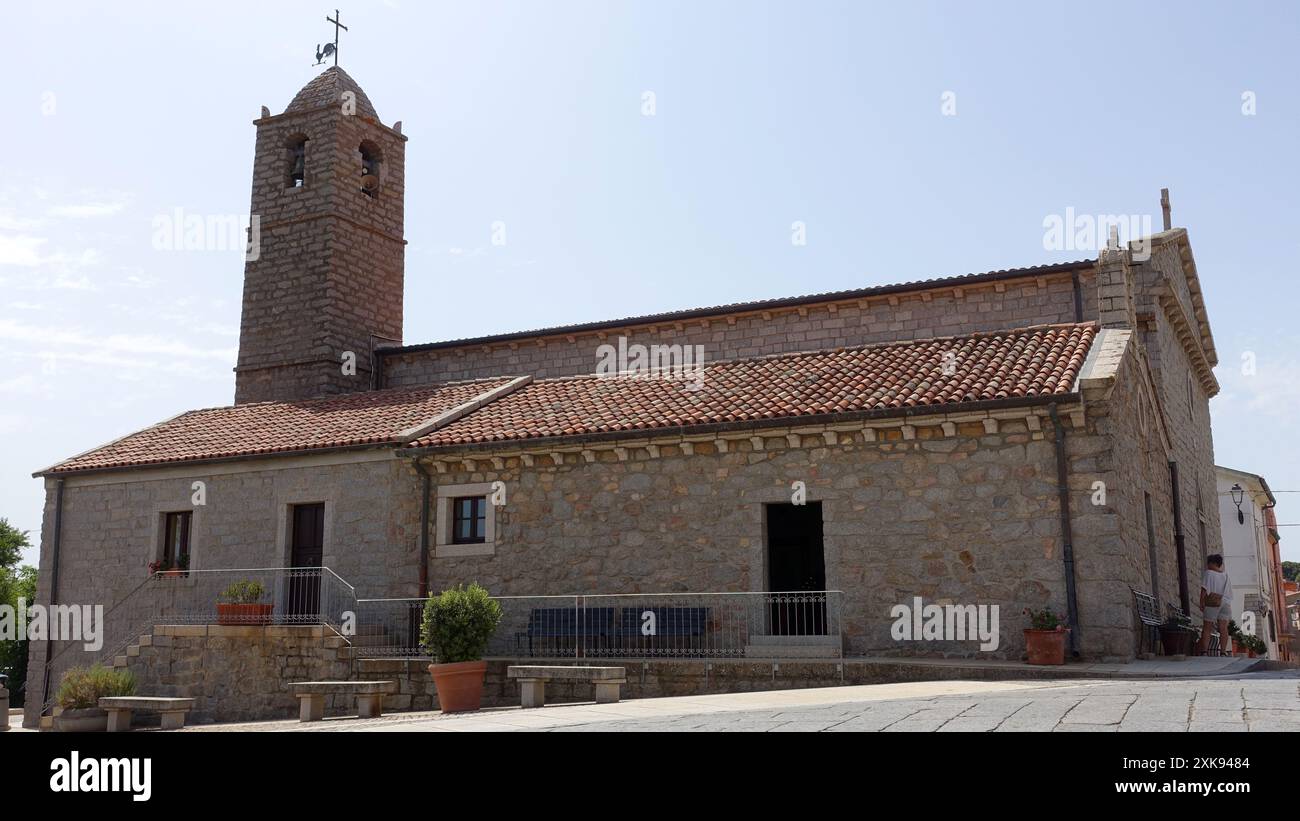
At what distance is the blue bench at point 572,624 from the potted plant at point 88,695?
595cm

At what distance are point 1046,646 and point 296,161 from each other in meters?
20.7

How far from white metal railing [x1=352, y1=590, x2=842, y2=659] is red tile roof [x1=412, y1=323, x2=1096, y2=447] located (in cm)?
244

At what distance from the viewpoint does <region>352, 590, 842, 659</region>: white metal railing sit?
14531mm

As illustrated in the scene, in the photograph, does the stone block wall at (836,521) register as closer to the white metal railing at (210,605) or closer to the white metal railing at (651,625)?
the white metal railing at (651,625)

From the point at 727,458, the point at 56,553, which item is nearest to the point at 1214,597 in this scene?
the point at 727,458

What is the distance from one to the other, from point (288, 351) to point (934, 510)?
651 inches

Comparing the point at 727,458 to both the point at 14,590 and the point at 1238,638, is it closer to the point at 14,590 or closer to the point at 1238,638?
the point at 1238,638

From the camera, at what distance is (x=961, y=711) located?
7.61 metres

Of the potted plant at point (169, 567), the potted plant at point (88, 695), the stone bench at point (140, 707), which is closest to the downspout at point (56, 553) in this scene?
the potted plant at point (169, 567)

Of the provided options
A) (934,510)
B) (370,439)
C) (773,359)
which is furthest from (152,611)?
(934,510)

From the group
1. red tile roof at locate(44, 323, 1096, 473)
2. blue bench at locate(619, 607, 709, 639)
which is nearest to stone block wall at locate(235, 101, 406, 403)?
red tile roof at locate(44, 323, 1096, 473)
